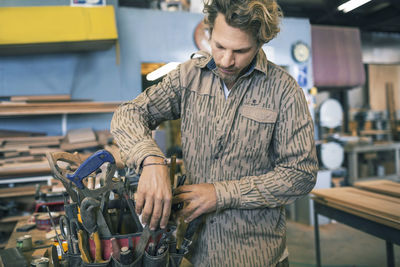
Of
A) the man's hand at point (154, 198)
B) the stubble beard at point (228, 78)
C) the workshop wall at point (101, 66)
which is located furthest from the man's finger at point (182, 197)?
the workshop wall at point (101, 66)

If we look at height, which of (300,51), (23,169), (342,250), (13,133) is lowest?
(342,250)

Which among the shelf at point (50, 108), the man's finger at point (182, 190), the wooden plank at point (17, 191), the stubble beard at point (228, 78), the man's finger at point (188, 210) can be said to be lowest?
the wooden plank at point (17, 191)

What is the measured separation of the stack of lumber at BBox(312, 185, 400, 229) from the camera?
1458mm

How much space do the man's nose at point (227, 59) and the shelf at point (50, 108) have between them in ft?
8.69

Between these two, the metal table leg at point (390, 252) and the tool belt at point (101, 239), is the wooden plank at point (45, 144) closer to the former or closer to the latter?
the tool belt at point (101, 239)

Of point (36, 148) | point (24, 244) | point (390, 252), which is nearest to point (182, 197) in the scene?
point (24, 244)

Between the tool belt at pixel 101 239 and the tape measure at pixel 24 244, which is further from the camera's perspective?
the tape measure at pixel 24 244

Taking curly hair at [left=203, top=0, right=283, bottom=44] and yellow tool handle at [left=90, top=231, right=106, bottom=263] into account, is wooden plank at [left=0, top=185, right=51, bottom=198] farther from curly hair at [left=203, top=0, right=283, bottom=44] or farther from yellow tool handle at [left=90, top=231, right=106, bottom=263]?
curly hair at [left=203, top=0, right=283, bottom=44]

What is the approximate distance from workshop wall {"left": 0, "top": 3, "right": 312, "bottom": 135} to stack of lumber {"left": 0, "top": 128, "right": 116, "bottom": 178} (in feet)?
1.04

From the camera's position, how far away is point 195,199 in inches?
33.7

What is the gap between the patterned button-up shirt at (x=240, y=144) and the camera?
35.5 inches

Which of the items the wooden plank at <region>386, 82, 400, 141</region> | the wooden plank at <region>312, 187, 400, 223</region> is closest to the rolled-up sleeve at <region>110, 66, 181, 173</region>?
the wooden plank at <region>312, 187, 400, 223</region>

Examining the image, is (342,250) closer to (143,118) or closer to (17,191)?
(143,118)

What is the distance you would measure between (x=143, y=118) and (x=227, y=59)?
0.33 meters
